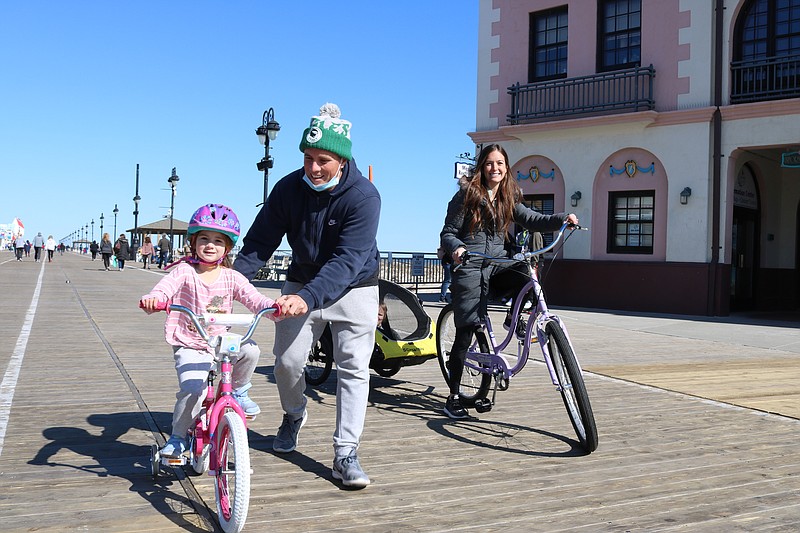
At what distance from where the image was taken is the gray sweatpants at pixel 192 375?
3.59 metres

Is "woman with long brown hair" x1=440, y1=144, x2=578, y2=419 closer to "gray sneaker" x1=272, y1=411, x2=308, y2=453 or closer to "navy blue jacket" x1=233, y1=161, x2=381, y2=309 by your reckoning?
"navy blue jacket" x1=233, y1=161, x2=381, y2=309

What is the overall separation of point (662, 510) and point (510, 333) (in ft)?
5.79

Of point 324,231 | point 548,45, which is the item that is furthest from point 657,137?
point 324,231

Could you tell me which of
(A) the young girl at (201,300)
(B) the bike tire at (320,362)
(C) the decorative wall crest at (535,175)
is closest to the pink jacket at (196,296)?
(A) the young girl at (201,300)

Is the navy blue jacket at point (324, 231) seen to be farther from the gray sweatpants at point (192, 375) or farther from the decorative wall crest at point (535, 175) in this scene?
the decorative wall crest at point (535, 175)

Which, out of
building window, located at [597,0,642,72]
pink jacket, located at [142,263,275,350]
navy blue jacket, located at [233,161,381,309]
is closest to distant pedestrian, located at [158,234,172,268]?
building window, located at [597,0,642,72]

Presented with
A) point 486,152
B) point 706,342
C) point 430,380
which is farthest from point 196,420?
point 706,342

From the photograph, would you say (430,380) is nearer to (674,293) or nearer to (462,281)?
(462,281)

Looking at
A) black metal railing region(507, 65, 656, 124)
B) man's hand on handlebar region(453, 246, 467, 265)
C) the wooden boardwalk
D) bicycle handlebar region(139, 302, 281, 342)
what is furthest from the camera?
black metal railing region(507, 65, 656, 124)

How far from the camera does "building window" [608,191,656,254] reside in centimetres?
1722

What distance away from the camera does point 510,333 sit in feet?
16.8

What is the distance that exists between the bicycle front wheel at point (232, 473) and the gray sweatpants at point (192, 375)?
1.42 ft

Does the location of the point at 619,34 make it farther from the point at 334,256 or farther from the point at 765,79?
the point at 334,256

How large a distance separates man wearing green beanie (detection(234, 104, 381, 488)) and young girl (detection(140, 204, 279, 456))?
0.69 feet
